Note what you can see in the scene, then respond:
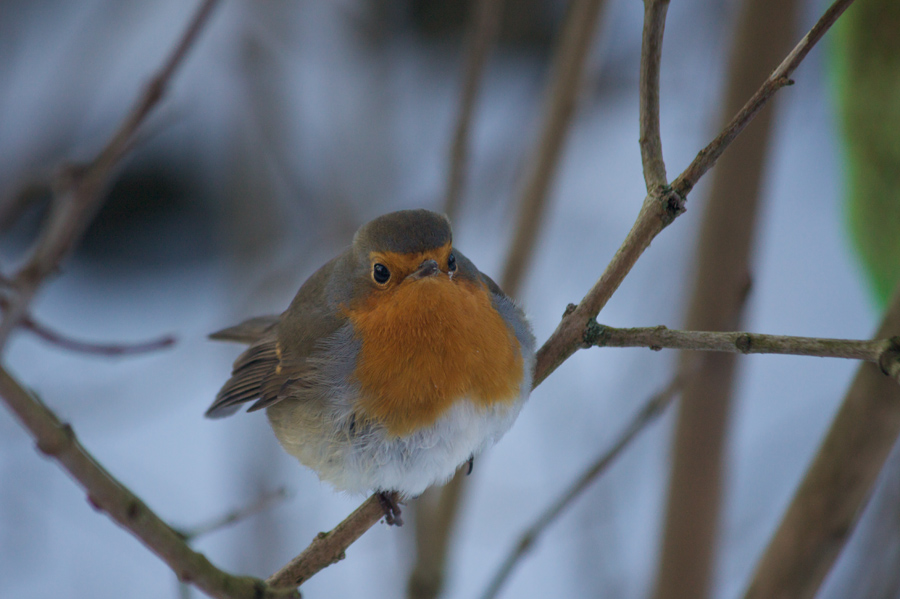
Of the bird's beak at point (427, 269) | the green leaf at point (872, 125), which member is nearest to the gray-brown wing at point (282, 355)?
the bird's beak at point (427, 269)

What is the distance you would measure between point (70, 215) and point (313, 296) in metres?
0.82

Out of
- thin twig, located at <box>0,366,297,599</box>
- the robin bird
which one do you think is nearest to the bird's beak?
the robin bird

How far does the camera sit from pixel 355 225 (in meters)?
3.53

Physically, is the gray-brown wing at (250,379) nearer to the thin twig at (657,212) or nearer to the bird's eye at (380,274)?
the bird's eye at (380,274)

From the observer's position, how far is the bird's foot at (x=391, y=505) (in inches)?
67.1

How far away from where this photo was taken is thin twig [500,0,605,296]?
232 centimetres

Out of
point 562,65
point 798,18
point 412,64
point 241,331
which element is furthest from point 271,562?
point 412,64

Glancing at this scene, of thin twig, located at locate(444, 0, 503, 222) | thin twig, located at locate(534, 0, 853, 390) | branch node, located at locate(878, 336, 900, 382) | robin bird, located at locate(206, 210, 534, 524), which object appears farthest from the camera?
thin twig, located at locate(444, 0, 503, 222)

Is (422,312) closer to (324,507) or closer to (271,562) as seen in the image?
(271,562)

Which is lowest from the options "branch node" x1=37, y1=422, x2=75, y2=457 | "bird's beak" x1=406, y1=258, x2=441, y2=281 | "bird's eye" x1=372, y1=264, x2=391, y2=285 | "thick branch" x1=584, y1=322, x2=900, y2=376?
"branch node" x1=37, y1=422, x2=75, y2=457

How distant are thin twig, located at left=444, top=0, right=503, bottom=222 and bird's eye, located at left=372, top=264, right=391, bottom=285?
46 cm

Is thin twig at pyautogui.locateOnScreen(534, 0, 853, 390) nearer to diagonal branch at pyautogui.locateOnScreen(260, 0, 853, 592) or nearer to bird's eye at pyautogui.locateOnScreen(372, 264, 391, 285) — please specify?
diagonal branch at pyautogui.locateOnScreen(260, 0, 853, 592)

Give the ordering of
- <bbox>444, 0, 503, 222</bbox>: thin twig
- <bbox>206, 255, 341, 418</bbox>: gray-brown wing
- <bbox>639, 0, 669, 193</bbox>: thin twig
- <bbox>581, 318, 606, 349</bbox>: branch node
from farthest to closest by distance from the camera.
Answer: <bbox>444, 0, 503, 222</bbox>: thin twig → <bbox>206, 255, 341, 418</bbox>: gray-brown wing → <bbox>581, 318, 606, 349</bbox>: branch node → <bbox>639, 0, 669, 193</bbox>: thin twig

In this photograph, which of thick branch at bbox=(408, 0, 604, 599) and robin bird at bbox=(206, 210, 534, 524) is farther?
thick branch at bbox=(408, 0, 604, 599)
